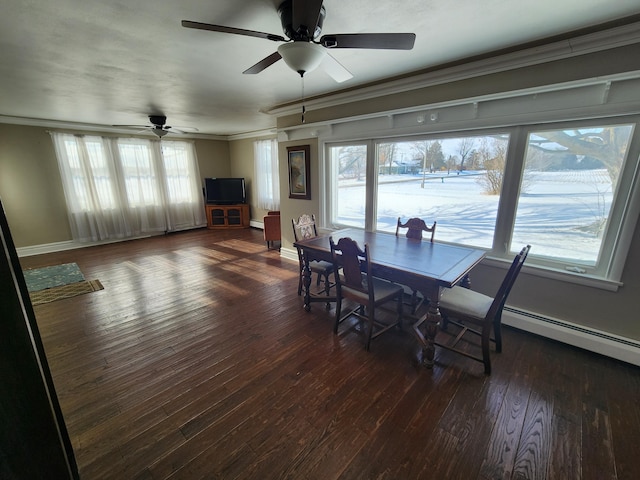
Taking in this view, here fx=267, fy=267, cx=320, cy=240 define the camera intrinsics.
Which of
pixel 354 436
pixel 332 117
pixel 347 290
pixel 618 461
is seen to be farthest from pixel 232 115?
pixel 618 461

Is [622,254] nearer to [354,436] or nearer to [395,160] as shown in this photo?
[395,160]

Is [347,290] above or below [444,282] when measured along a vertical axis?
below

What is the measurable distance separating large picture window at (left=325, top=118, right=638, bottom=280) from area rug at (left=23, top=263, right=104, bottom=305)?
3960mm

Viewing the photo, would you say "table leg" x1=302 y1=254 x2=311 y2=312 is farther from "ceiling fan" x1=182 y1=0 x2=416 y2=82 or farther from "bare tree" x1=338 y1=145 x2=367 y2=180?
"ceiling fan" x1=182 y1=0 x2=416 y2=82

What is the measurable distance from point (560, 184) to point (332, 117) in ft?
8.39

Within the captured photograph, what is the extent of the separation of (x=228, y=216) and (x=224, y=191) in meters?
0.67

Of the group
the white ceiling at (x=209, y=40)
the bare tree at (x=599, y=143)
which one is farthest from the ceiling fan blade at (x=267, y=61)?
the bare tree at (x=599, y=143)

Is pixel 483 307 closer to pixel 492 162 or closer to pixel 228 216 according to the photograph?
pixel 492 162

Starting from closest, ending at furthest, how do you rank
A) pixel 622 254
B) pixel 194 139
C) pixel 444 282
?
pixel 444 282, pixel 622 254, pixel 194 139

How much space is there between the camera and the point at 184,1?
5.06 ft

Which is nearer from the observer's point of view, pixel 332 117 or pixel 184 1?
pixel 184 1

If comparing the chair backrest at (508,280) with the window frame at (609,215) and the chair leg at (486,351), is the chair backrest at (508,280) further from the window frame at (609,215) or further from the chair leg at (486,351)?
the window frame at (609,215)

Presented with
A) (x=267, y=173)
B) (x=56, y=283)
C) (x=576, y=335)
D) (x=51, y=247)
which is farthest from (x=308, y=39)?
(x=51, y=247)

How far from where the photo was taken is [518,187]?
97.7 inches
